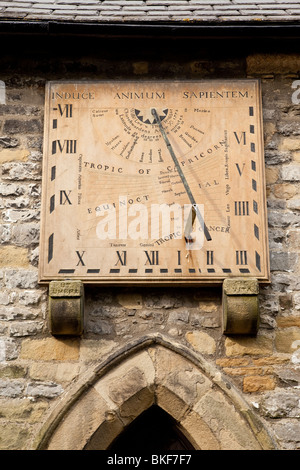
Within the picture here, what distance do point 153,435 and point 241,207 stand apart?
5.15 feet

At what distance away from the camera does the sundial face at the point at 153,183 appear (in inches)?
176

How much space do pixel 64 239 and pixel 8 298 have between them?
517mm

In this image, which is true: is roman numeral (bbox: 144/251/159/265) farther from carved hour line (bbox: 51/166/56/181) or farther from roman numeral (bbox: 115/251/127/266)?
carved hour line (bbox: 51/166/56/181)

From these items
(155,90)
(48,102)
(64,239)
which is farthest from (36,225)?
(155,90)

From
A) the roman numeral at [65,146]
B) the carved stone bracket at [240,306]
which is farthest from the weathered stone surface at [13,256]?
the carved stone bracket at [240,306]

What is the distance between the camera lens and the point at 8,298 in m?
4.48

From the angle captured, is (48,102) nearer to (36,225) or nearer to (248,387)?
(36,225)

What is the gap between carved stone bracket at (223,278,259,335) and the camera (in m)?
4.32

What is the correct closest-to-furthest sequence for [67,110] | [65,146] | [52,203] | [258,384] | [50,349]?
[258,384]
[50,349]
[52,203]
[65,146]
[67,110]

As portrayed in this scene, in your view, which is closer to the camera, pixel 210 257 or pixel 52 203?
pixel 210 257

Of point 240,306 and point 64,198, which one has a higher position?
point 64,198

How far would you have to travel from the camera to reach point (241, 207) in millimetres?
4602

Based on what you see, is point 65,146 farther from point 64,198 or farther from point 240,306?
point 240,306

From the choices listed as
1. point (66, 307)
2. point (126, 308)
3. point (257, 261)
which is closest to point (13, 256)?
point (66, 307)
